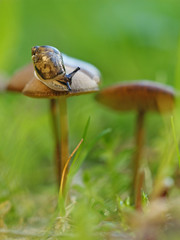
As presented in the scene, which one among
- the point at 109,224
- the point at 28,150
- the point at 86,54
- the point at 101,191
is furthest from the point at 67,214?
the point at 86,54

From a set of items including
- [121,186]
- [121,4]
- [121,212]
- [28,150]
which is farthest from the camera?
[121,4]

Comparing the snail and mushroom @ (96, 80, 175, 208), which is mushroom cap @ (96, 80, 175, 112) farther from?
the snail

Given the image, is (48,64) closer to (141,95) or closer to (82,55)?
(141,95)

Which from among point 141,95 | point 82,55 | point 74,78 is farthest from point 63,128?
point 82,55

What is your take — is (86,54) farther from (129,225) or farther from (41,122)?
(129,225)

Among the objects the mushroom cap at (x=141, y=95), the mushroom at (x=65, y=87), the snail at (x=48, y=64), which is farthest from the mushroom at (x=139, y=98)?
the snail at (x=48, y=64)

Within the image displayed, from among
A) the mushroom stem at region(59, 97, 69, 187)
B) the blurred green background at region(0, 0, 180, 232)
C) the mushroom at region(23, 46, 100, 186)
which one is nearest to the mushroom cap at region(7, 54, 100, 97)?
the mushroom at region(23, 46, 100, 186)
